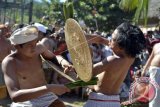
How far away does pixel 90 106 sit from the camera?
422cm

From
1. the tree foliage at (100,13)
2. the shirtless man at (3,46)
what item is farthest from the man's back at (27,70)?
the tree foliage at (100,13)

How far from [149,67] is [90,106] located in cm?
217

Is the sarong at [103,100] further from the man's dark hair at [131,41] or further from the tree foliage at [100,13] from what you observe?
the tree foliage at [100,13]

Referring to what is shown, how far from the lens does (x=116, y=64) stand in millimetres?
4098

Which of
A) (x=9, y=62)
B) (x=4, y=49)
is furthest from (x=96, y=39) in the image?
(x=4, y=49)

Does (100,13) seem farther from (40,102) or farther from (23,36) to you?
(23,36)

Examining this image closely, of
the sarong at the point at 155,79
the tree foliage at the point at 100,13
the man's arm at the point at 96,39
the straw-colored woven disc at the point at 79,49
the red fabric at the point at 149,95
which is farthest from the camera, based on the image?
the tree foliage at the point at 100,13

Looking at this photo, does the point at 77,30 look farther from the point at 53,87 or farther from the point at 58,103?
the point at 58,103

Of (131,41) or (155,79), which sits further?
(155,79)

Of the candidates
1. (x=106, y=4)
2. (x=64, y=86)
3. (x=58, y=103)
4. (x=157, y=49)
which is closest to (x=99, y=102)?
(x=58, y=103)

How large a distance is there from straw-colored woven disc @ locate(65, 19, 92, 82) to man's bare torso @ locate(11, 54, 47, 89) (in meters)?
0.54

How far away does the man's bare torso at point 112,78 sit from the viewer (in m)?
4.12

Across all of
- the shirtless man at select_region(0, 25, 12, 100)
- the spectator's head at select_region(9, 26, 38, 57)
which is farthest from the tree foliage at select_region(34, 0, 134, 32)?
the spectator's head at select_region(9, 26, 38, 57)

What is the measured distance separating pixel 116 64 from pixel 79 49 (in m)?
0.57
